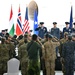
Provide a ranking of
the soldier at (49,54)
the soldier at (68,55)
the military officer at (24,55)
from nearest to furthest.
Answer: the soldier at (68,55), the soldier at (49,54), the military officer at (24,55)

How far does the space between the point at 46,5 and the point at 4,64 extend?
7979 millimetres

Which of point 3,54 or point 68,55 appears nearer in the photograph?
point 68,55

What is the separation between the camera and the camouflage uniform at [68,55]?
31.2 feet

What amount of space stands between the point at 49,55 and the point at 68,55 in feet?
2.24

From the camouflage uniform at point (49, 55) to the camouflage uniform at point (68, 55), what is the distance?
44 centimetres

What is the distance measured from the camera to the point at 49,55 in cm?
994

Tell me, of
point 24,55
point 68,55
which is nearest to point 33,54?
point 24,55

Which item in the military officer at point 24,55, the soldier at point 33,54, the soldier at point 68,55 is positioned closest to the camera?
the soldier at point 33,54

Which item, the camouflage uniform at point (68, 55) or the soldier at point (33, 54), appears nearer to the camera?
the soldier at point (33, 54)

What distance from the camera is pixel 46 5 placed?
57.0 ft

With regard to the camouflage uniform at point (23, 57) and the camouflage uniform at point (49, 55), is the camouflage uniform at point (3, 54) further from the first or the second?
the camouflage uniform at point (49, 55)

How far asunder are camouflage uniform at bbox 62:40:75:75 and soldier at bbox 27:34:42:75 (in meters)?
0.88

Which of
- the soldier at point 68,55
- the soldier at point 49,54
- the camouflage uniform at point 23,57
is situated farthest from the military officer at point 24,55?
the soldier at point 68,55

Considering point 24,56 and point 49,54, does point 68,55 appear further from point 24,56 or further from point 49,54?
point 24,56
